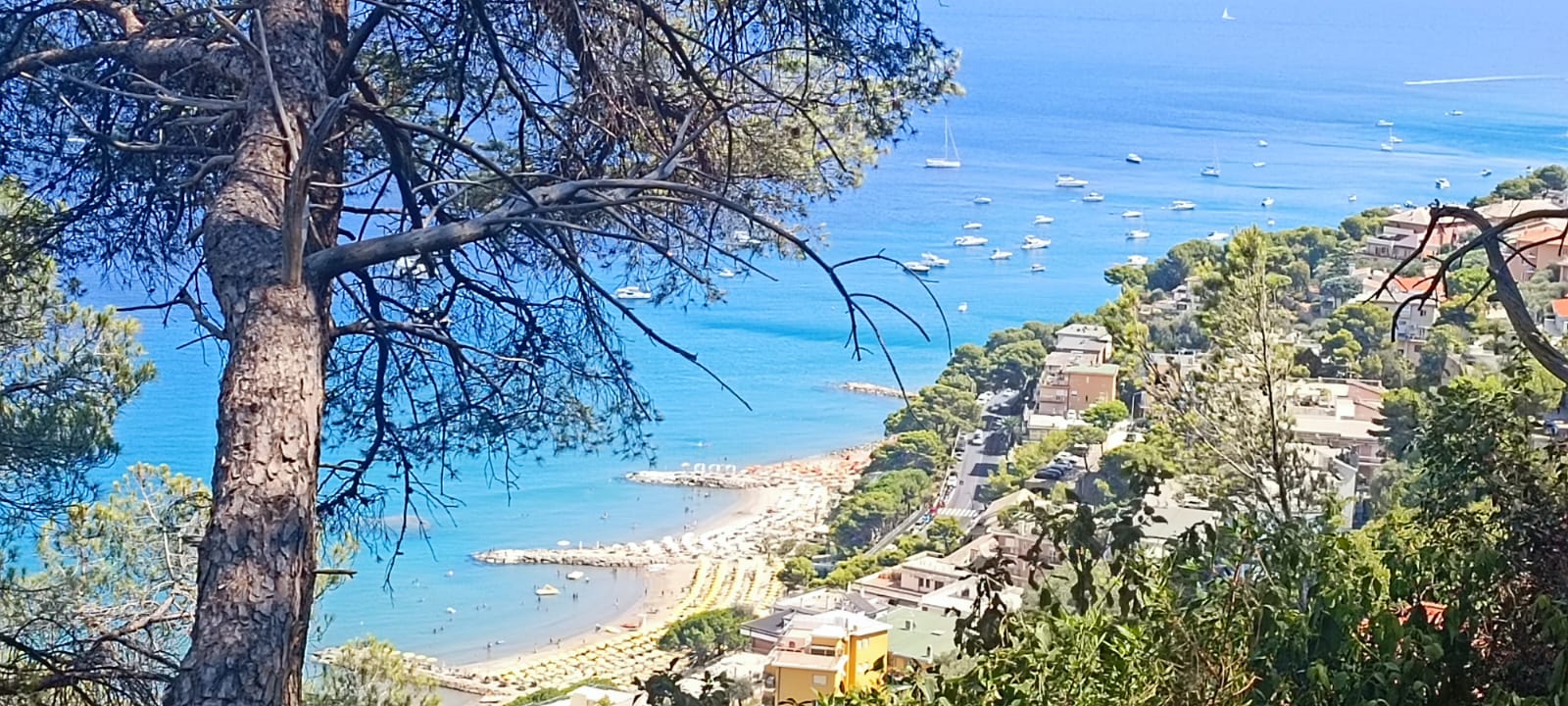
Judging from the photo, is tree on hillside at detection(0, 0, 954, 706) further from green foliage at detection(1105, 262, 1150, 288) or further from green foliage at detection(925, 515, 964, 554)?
green foliage at detection(1105, 262, 1150, 288)

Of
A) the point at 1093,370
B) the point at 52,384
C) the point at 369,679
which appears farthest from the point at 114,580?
the point at 1093,370

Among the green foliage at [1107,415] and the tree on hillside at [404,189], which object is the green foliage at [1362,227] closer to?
the green foliage at [1107,415]

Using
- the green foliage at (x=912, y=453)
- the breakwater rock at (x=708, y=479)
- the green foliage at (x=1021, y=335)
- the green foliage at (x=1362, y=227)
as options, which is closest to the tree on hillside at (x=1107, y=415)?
the green foliage at (x=1362, y=227)

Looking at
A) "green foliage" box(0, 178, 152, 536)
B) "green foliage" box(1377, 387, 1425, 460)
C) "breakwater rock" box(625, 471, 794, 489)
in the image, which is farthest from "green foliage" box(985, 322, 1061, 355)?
"green foliage" box(0, 178, 152, 536)

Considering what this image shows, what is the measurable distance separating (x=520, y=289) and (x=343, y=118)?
0.73 m

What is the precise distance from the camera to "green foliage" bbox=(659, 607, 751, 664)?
10055 millimetres

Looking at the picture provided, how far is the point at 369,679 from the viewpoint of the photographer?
482 centimetres

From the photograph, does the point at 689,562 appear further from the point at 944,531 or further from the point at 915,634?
the point at 915,634

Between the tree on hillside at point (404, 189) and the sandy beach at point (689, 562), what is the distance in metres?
8.04

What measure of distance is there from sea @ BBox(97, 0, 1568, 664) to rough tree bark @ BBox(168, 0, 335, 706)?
0.36 metres

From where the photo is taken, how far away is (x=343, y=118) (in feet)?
7.57

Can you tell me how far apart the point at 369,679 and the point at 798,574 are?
768cm

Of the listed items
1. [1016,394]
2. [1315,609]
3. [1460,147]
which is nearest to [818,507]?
[1016,394]

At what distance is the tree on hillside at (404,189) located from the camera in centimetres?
179
